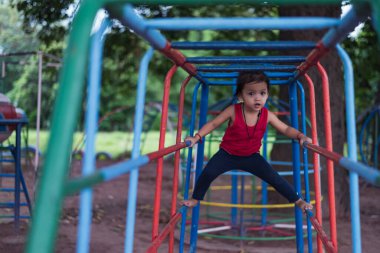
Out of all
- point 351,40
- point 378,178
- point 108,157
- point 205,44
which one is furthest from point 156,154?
point 108,157

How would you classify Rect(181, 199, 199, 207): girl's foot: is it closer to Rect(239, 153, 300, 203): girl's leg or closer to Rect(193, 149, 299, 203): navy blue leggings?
Rect(193, 149, 299, 203): navy blue leggings

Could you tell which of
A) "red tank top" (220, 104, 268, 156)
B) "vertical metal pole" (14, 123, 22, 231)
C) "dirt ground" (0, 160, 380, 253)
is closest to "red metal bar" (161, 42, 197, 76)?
"red tank top" (220, 104, 268, 156)

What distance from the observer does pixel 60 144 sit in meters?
1.58

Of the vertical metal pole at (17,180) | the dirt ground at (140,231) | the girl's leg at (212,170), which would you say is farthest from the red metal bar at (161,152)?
the vertical metal pole at (17,180)

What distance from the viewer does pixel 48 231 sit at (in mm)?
1502

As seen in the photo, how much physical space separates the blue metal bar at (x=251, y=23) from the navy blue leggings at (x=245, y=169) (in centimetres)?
167

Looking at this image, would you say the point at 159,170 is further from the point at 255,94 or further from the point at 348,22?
the point at 348,22

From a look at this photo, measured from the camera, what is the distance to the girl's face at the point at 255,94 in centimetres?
386

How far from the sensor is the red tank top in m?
3.94

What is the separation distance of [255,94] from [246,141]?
32cm

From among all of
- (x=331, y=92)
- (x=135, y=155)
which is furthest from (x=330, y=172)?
(x=331, y=92)

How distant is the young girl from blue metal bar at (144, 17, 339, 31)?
1552 millimetres

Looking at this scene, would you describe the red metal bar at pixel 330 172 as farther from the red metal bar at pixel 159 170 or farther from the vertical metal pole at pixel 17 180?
the vertical metal pole at pixel 17 180

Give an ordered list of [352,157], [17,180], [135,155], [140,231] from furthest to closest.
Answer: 1. [140,231]
2. [17,180]
3. [135,155]
4. [352,157]
